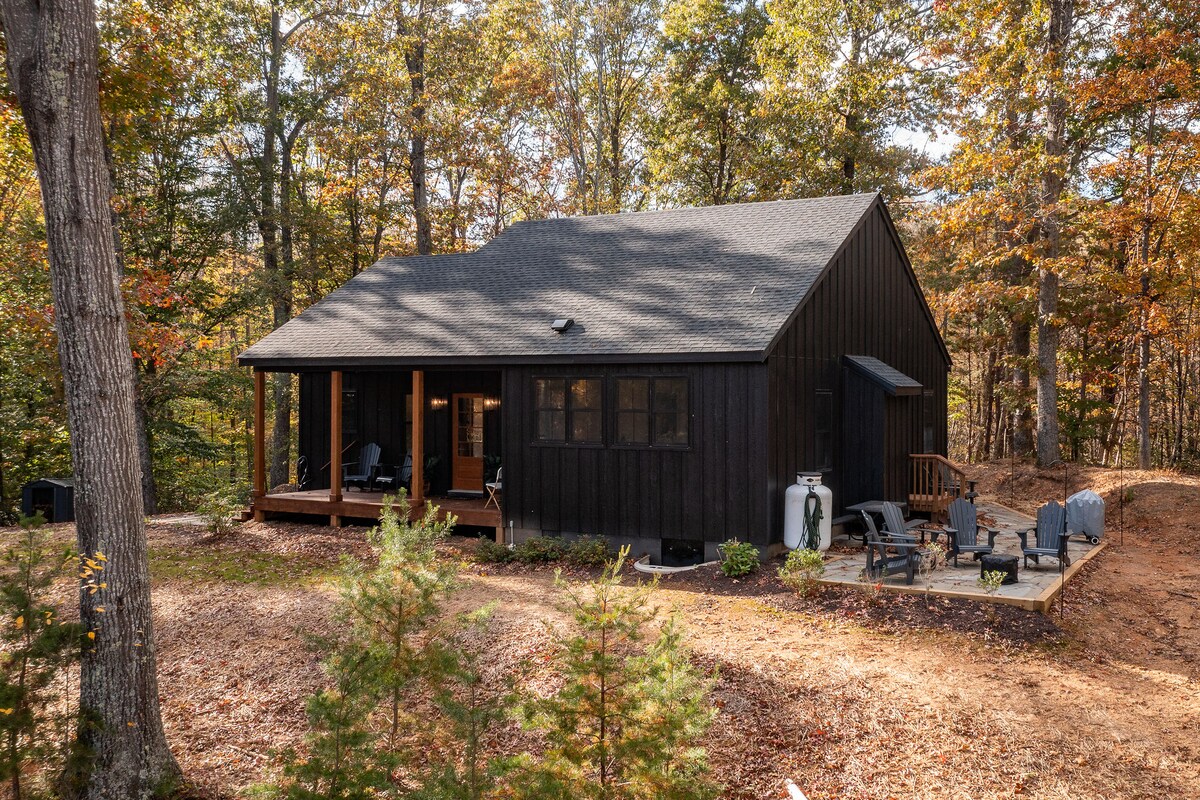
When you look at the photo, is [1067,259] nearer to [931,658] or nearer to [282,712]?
[931,658]

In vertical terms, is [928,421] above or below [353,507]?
above

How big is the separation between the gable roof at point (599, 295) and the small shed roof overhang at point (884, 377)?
5.70 ft

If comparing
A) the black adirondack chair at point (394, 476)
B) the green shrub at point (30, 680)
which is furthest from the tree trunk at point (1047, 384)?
the green shrub at point (30, 680)

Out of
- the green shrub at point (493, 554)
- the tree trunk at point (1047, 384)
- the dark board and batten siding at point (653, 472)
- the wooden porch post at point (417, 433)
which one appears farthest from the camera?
the tree trunk at point (1047, 384)

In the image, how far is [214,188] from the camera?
20484 millimetres

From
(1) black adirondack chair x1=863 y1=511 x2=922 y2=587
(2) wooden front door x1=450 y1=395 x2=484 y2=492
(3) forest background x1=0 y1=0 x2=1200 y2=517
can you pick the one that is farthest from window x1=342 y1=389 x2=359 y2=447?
(1) black adirondack chair x1=863 y1=511 x2=922 y2=587

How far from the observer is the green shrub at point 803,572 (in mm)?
8617

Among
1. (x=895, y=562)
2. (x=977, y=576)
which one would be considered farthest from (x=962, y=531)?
(x=895, y=562)

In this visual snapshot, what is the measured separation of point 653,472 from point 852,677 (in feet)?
15.2

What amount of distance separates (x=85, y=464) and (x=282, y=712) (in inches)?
104

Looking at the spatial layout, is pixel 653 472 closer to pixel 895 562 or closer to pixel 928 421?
pixel 895 562

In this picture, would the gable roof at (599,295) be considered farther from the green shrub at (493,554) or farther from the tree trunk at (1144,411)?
the tree trunk at (1144,411)

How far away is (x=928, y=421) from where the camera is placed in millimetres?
Answer: 15211

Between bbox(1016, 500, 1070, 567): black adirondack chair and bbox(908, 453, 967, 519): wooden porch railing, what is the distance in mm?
2406
